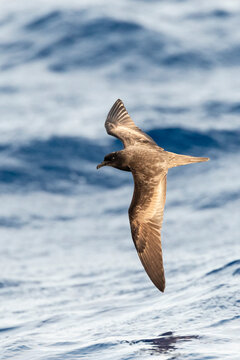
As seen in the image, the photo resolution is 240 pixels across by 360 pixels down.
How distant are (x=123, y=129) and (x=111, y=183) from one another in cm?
531

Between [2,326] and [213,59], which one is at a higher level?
[213,59]

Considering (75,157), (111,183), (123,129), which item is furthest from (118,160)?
(75,157)

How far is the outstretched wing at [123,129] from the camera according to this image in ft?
30.8

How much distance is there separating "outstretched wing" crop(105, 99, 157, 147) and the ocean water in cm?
274

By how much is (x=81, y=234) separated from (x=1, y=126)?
12.2 ft

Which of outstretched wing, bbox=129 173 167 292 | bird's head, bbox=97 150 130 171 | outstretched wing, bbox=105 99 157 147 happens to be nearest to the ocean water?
outstretched wing, bbox=129 173 167 292

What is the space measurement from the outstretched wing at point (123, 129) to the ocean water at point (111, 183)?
274cm

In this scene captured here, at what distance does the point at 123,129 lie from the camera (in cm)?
994

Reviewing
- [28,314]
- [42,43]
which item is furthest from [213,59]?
[28,314]

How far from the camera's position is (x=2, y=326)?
1186 centimetres

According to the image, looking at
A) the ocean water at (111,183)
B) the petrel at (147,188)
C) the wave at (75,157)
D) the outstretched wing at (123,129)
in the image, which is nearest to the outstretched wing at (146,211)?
the petrel at (147,188)

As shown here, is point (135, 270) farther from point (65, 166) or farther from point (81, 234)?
point (65, 166)

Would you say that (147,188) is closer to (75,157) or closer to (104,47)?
(75,157)

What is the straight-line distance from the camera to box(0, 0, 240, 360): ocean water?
1083 cm
